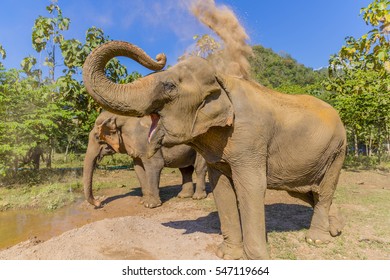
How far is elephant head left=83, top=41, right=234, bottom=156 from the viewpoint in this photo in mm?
2943

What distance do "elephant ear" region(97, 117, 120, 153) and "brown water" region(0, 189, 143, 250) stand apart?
5.11ft

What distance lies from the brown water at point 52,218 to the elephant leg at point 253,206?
164 inches

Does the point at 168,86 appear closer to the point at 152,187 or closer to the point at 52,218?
the point at 152,187

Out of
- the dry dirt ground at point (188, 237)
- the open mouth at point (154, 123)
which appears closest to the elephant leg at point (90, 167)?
the dry dirt ground at point (188, 237)

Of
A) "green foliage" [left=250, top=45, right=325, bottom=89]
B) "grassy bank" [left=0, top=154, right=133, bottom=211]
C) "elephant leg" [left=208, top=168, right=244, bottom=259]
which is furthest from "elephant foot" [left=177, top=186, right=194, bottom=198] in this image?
"green foliage" [left=250, top=45, right=325, bottom=89]

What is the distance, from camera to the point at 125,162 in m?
19.3

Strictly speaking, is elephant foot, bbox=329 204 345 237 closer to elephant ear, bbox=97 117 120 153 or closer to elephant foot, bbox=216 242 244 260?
elephant foot, bbox=216 242 244 260

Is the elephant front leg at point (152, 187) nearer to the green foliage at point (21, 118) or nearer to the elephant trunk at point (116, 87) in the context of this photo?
the elephant trunk at point (116, 87)

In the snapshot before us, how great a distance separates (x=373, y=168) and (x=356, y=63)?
530 cm

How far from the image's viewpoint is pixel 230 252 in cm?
423

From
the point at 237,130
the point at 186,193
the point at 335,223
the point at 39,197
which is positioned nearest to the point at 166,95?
the point at 237,130

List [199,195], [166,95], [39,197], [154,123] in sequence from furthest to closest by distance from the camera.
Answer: [39,197], [199,195], [154,123], [166,95]

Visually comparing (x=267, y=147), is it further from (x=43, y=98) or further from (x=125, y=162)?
(x=125, y=162)

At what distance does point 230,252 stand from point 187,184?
504 centimetres
